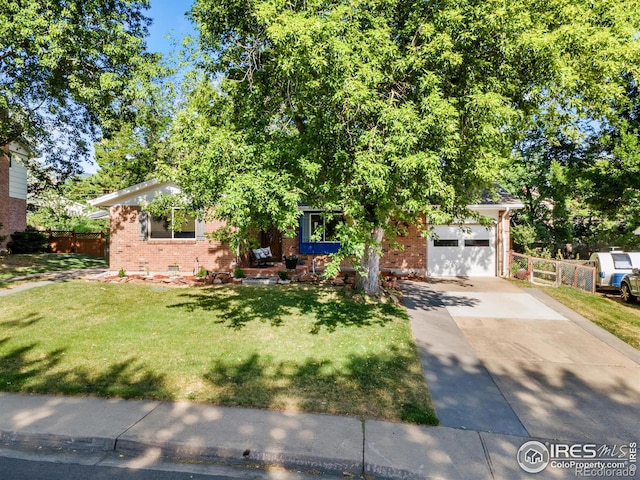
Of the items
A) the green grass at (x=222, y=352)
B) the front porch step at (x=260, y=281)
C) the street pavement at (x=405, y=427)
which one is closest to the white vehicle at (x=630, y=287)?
the street pavement at (x=405, y=427)

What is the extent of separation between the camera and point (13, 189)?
2181 cm

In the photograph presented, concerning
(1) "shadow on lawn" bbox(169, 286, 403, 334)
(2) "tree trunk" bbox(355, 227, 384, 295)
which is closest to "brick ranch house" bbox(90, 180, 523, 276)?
A: (1) "shadow on lawn" bbox(169, 286, 403, 334)

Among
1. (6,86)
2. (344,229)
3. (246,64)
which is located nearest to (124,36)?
(6,86)

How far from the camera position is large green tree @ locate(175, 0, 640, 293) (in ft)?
18.2

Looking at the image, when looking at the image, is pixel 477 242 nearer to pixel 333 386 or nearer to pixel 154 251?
pixel 333 386

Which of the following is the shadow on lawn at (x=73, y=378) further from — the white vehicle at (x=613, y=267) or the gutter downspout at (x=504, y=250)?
the white vehicle at (x=613, y=267)

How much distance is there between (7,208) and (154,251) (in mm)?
12935

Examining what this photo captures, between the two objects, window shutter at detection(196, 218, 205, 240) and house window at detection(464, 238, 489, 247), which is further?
house window at detection(464, 238, 489, 247)

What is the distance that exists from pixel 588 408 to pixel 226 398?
482cm

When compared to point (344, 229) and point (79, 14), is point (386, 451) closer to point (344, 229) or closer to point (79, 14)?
point (344, 229)

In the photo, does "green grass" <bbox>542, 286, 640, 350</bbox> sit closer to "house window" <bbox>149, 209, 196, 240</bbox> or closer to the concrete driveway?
the concrete driveway

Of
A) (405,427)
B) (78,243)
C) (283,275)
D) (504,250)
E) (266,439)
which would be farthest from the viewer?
(78,243)

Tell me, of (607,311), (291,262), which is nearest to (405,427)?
(607,311)

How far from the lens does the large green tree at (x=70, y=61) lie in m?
10.4
